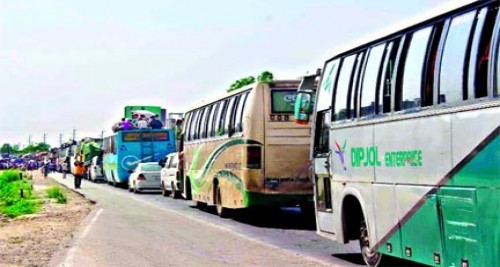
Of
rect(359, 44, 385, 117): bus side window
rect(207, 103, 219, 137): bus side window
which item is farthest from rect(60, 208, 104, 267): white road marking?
rect(359, 44, 385, 117): bus side window

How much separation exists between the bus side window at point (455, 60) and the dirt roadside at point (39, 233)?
23.6 ft

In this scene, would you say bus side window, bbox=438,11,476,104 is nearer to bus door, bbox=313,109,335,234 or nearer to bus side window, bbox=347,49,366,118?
bus side window, bbox=347,49,366,118

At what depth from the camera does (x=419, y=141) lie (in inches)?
354

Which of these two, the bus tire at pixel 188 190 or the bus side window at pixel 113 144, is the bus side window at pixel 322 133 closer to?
the bus tire at pixel 188 190

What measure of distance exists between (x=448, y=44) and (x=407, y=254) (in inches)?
100.0

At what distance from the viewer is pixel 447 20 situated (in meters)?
8.66

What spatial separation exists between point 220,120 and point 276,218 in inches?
118

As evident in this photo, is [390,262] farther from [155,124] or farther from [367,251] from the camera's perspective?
[155,124]

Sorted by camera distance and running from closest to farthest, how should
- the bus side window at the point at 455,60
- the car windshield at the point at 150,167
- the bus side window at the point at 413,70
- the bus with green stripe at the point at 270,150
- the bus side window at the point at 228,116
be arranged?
the bus side window at the point at 455,60 < the bus side window at the point at 413,70 < the bus with green stripe at the point at 270,150 < the bus side window at the point at 228,116 < the car windshield at the point at 150,167

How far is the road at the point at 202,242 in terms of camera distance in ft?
42.8

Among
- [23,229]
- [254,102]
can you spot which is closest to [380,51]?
[254,102]

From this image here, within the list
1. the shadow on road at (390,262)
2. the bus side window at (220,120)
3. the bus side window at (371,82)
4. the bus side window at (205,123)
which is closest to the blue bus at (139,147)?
the bus side window at (205,123)

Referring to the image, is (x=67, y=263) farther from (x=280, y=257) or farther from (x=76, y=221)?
(x=76, y=221)

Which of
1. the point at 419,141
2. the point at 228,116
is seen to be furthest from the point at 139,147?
the point at 419,141
